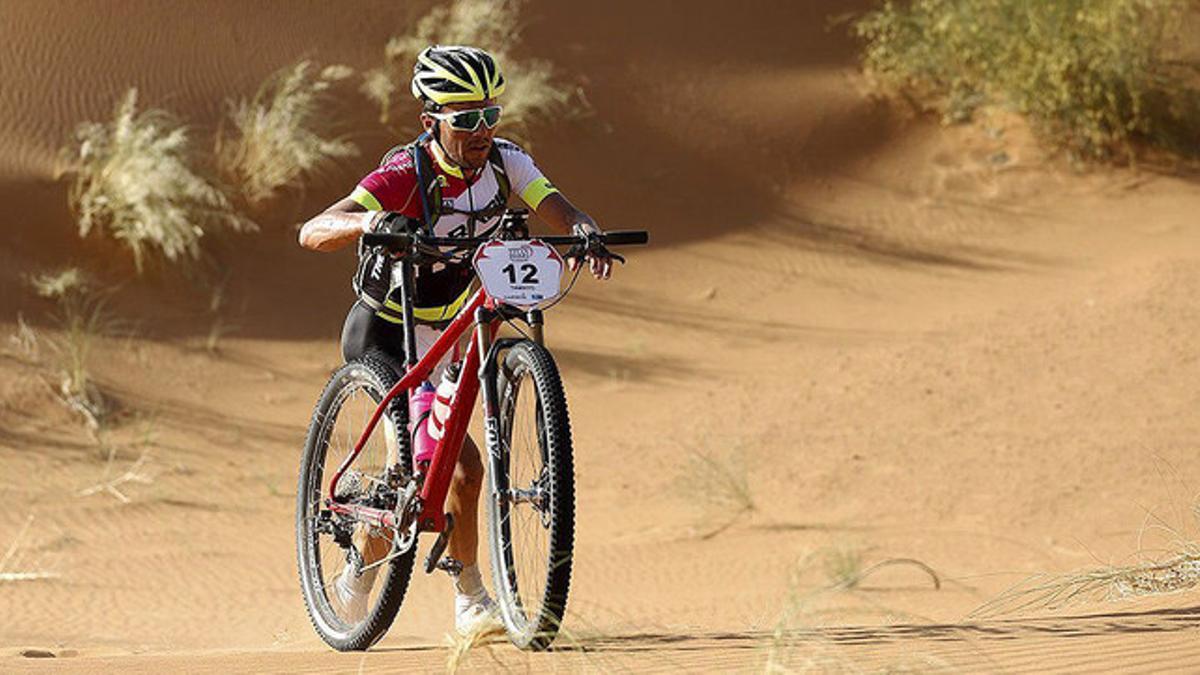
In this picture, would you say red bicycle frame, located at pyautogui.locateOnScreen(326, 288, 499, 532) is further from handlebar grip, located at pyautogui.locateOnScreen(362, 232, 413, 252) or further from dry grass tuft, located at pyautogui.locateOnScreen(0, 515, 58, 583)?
dry grass tuft, located at pyautogui.locateOnScreen(0, 515, 58, 583)

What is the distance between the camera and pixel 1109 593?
698cm

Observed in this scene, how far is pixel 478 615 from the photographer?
20.7ft

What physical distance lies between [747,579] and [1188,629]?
4217 mm

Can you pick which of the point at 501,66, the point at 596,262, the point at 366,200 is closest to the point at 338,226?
the point at 366,200

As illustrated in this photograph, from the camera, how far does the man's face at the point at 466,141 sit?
20.6 feet

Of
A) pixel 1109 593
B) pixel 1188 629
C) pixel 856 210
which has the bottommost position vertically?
pixel 856 210

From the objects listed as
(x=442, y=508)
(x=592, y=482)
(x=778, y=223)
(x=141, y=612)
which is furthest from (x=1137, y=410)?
(x=442, y=508)

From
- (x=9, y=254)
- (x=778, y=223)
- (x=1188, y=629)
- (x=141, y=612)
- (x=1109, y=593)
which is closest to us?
(x=1188, y=629)

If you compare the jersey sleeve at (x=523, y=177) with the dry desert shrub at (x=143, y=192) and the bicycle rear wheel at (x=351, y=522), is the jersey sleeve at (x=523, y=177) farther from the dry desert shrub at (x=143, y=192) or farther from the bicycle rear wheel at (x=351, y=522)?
the dry desert shrub at (x=143, y=192)

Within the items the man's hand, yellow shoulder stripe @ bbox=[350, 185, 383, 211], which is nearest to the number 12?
the man's hand

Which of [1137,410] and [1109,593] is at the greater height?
[1109,593]

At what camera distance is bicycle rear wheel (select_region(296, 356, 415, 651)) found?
244 inches

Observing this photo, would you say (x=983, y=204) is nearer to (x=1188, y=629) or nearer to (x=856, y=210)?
(x=856, y=210)

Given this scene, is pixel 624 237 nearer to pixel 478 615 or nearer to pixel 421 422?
pixel 421 422
